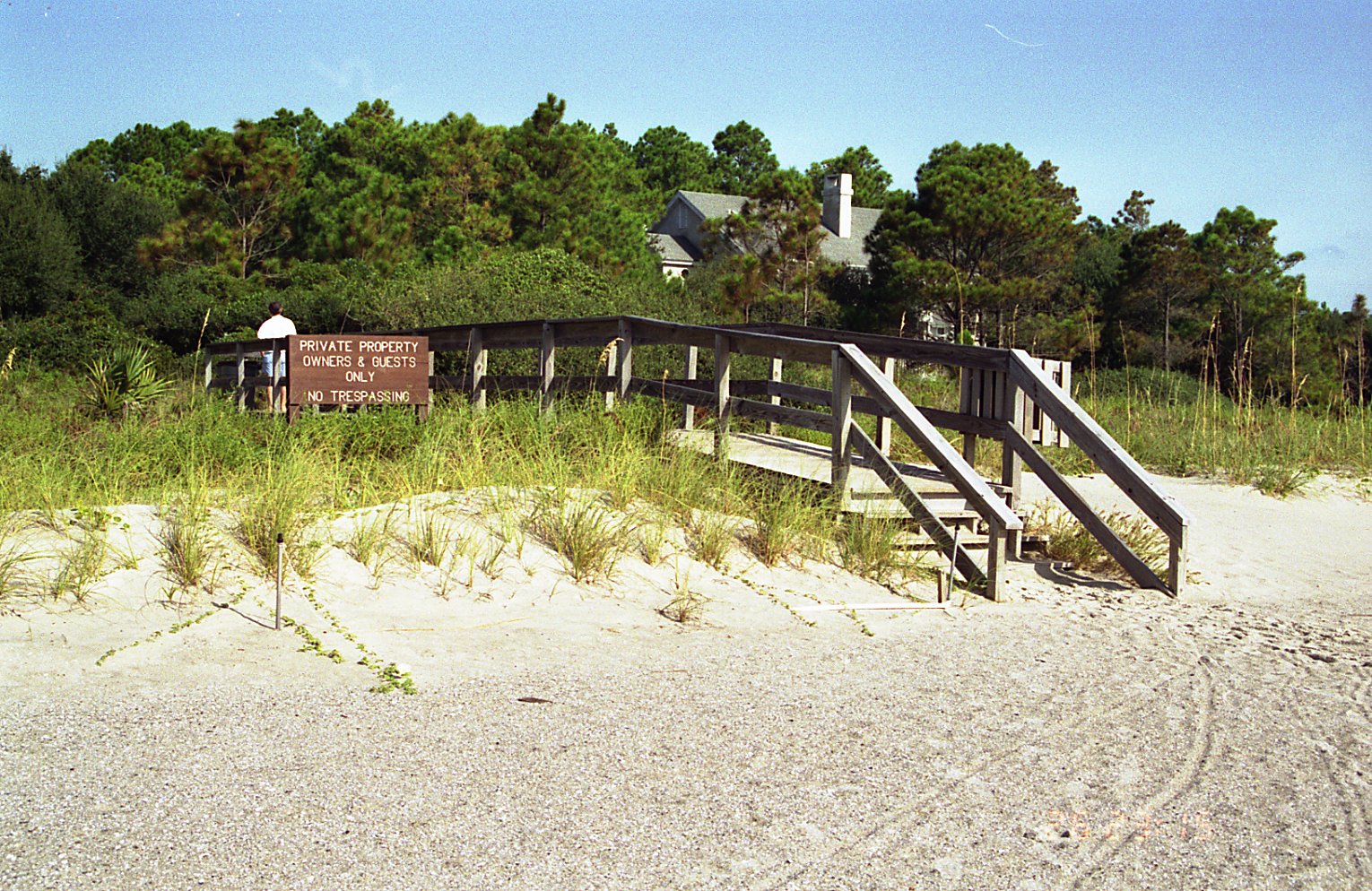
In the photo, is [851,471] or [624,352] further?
[624,352]

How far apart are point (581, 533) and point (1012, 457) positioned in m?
3.22

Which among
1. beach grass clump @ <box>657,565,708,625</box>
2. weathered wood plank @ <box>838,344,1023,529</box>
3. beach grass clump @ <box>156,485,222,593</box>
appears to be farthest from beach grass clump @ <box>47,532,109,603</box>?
weathered wood plank @ <box>838,344,1023,529</box>

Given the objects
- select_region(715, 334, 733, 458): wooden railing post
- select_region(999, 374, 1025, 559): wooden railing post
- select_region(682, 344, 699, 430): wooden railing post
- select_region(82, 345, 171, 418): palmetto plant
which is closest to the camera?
select_region(999, 374, 1025, 559): wooden railing post

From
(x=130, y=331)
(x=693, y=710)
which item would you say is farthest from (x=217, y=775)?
(x=130, y=331)

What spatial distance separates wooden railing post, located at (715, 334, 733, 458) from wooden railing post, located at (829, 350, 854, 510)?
104 cm

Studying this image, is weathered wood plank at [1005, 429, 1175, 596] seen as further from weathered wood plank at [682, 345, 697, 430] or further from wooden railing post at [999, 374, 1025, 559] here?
weathered wood plank at [682, 345, 697, 430]

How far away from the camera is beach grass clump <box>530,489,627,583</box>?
23.2 ft

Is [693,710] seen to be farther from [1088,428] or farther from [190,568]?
[1088,428]

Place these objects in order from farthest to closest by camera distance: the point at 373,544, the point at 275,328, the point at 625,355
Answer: the point at 275,328 < the point at 625,355 < the point at 373,544

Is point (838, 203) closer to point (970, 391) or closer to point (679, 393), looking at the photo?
point (679, 393)

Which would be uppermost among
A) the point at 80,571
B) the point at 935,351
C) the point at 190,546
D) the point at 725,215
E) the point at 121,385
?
the point at 725,215

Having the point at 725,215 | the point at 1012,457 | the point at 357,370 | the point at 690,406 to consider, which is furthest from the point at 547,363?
the point at 725,215

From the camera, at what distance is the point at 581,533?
23.5ft

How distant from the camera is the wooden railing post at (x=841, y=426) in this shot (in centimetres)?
834
